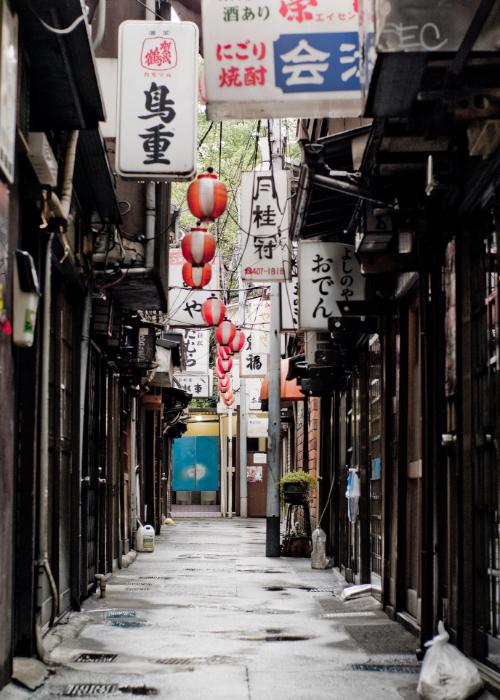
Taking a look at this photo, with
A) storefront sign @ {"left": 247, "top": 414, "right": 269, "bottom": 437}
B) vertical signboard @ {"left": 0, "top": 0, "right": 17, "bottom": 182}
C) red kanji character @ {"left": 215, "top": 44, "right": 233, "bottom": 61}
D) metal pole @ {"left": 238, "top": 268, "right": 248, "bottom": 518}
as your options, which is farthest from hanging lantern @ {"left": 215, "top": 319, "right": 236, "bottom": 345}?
vertical signboard @ {"left": 0, "top": 0, "right": 17, "bottom": 182}

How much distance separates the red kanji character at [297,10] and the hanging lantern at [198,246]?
7.96 meters

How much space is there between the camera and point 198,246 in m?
18.5

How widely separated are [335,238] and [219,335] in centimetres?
1126

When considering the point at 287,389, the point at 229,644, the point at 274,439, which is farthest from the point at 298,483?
the point at 229,644

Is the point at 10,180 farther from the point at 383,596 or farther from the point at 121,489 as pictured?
the point at 121,489

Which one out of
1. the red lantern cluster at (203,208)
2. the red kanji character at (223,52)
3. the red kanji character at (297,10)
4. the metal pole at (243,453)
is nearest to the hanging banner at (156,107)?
the red kanji character at (223,52)

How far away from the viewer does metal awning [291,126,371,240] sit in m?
11.2

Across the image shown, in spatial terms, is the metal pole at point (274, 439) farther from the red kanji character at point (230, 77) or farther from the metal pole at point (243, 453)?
the metal pole at point (243, 453)

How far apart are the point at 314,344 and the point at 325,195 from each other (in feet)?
23.3

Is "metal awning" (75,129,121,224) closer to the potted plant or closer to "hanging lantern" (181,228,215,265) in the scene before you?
"hanging lantern" (181,228,215,265)

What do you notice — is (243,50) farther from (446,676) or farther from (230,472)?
(230,472)

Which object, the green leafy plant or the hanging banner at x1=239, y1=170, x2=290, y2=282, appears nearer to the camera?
the hanging banner at x1=239, y1=170, x2=290, y2=282

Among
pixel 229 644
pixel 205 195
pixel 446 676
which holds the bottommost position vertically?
pixel 229 644

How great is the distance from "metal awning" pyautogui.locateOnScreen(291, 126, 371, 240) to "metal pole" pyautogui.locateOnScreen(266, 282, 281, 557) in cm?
605
